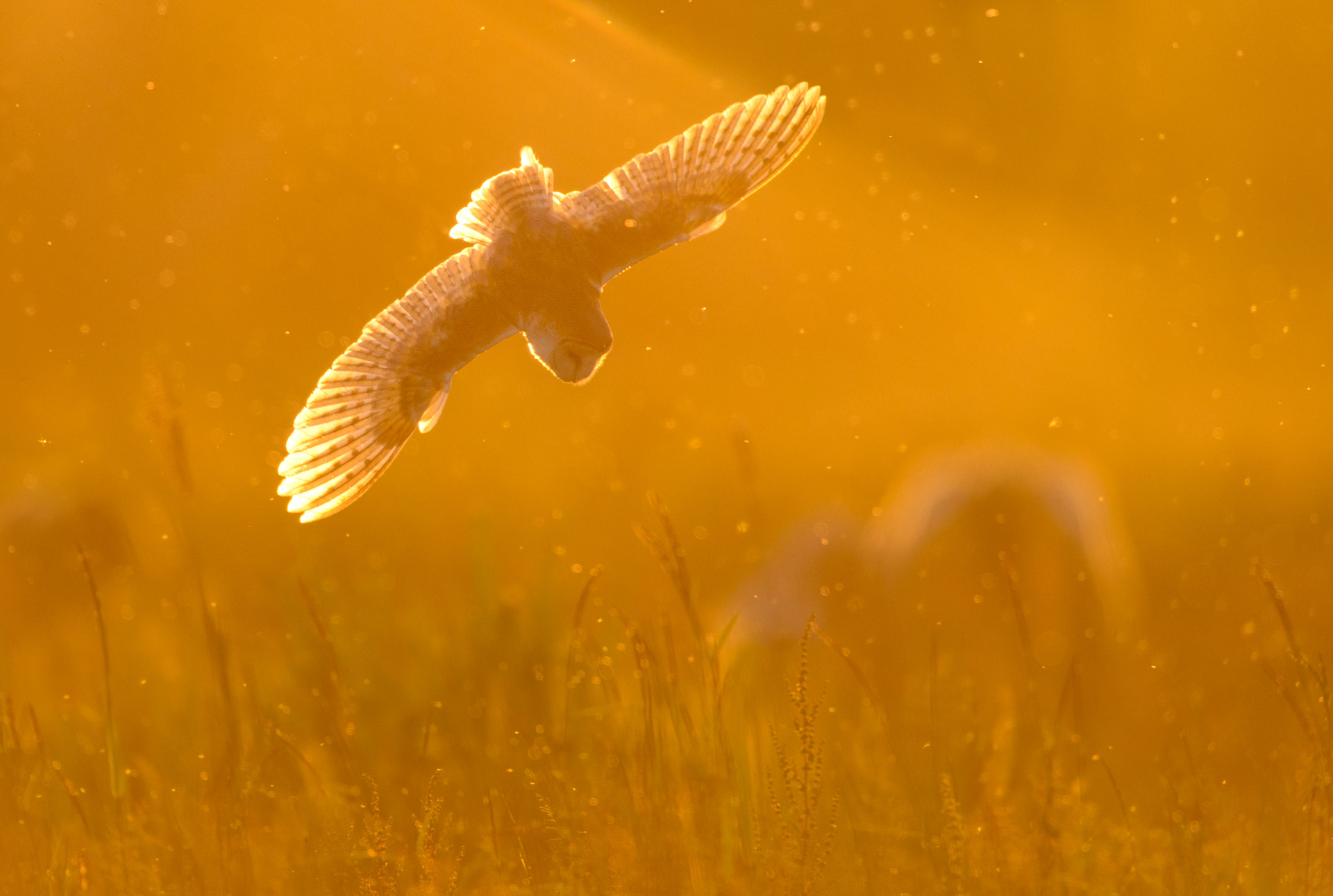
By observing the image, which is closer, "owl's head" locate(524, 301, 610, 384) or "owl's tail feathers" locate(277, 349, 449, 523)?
"owl's head" locate(524, 301, 610, 384)

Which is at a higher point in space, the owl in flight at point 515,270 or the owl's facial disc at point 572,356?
the owl in flight at point 515,270

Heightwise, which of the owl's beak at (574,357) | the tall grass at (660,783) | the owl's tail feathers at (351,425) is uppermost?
the owl's tail feathers at (351,425)

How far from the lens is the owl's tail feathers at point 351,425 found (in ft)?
3.33

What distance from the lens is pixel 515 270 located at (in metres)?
0.96

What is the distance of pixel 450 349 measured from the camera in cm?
99

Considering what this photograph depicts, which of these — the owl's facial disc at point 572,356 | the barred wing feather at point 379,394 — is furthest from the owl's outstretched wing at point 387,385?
the owl's facial disc at point 572,356

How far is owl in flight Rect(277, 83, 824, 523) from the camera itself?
959 mm

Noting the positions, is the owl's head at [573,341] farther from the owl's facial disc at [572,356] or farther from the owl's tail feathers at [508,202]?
the owl's tail feathers at [508,202]

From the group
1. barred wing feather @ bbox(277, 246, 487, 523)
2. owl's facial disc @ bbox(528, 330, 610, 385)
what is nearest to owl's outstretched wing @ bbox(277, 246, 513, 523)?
barred wing feather @ bbox(277, 246, 487, 523)

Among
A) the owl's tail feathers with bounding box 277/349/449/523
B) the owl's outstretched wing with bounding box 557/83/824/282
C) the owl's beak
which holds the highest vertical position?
the owl's outstretched wing with bounding box 557/83/824/282

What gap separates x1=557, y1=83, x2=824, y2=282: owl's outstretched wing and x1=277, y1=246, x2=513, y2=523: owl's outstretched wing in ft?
0.44

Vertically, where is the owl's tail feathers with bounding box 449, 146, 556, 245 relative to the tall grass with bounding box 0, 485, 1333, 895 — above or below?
above

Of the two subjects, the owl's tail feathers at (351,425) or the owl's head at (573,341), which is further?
the owl's tail feathers at (351,425)

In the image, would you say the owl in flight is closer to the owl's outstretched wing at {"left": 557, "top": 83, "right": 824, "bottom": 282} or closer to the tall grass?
the owl's outstretched wing at {"left": 557, "top": 83, "right": 824, "bottom": 282}
